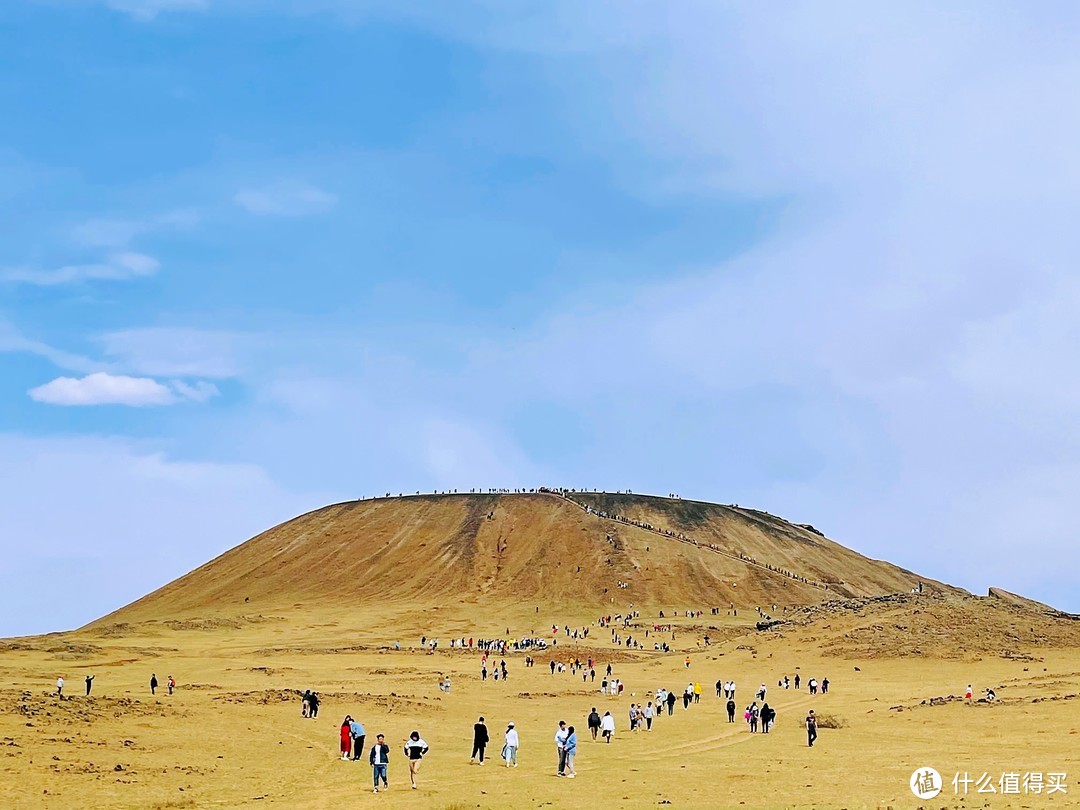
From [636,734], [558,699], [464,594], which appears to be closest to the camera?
[636,734]

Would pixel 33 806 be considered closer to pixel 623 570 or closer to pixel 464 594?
pixel 464 594

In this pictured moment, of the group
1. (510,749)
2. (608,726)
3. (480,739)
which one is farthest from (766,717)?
(480,739)

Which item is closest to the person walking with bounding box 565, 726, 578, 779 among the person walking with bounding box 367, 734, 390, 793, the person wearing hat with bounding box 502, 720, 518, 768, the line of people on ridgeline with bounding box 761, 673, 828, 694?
the person wearing hat with bounding box 502, 720, 518, 768

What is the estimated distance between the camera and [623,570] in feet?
456

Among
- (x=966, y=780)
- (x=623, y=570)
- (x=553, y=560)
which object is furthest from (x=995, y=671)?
(x=553, y=560)

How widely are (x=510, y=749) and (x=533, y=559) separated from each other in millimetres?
120463

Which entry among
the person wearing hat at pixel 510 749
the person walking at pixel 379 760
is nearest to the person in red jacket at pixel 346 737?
the person wearing hat at pixel 510 749

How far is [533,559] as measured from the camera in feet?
485

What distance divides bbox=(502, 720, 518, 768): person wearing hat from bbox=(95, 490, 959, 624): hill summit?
98.7m

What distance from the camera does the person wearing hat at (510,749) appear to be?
91.2ft

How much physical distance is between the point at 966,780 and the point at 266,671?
48.1 metres

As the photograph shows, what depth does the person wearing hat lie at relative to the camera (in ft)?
91.2

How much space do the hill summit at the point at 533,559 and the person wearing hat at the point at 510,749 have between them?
324ft

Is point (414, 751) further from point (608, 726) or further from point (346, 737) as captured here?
point (608, 726)
